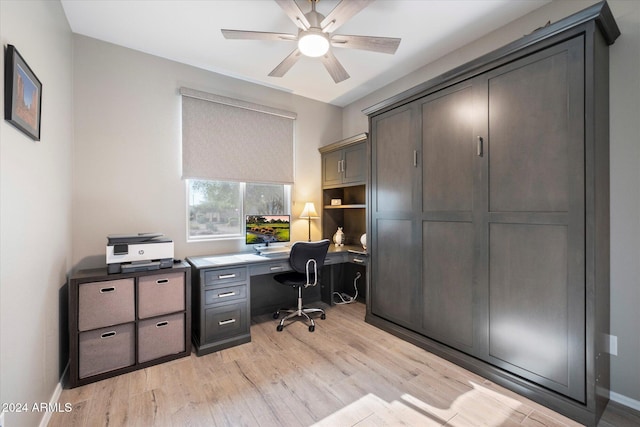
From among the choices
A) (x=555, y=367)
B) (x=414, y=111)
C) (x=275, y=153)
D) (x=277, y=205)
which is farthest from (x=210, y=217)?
(x=555, y=367)

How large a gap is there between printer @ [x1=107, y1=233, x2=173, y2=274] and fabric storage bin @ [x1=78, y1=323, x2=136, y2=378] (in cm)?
46

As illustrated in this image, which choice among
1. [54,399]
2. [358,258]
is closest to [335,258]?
[358,258]

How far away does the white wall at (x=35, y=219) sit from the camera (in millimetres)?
1224

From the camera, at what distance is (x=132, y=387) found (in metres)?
2.00

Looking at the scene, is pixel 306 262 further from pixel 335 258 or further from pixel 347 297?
pixel 347 297

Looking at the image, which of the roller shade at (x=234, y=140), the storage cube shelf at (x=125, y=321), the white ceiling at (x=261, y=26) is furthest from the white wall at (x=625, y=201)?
the storage cube shelf at (x=125, y=321)

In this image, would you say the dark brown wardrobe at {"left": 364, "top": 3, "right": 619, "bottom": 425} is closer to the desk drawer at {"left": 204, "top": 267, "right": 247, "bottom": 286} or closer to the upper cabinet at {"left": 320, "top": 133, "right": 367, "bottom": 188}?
the upper cabinet at {"left": 320, "top": 133, "right": 367, "bottom": 188}

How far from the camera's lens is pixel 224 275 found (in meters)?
2.62

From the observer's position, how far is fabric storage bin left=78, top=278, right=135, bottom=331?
6.76ft

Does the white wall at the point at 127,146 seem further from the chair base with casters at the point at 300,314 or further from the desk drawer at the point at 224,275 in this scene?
the chair base with casters at the point at 300,314

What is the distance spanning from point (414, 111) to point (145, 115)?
261cm

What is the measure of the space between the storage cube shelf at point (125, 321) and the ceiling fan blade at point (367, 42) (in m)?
2.24

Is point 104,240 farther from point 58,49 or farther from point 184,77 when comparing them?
point 184,77

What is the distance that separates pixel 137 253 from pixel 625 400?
3.58 metres
